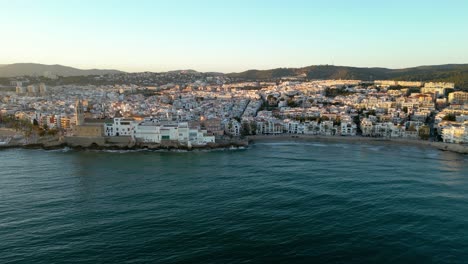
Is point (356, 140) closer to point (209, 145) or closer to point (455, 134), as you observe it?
point (455, 134)

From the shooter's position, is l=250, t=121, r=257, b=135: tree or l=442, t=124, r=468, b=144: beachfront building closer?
l=442, t=124, r=468, b=144: beachfront building

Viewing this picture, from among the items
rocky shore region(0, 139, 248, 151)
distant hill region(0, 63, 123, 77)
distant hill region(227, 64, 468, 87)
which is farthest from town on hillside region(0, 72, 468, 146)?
distant hill region(0, 63, 123, 77)

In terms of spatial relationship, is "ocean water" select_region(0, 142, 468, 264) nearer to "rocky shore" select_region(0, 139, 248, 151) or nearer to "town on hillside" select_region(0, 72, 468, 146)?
"rocky shore" select_region(0, 139, 248, 151)

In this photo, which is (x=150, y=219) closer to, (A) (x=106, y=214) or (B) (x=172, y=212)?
(B) (x=172, y=212)

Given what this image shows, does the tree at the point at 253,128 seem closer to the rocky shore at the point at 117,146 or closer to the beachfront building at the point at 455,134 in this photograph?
the rocky shore at the point at 117,146

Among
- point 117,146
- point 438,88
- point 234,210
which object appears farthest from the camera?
point 438,88

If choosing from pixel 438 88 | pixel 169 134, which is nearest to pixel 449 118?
pixel 438 88

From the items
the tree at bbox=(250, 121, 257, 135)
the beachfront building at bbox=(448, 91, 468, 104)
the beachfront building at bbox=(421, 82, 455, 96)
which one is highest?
the beachfront building at bbox=(421, 82, 455, 96)

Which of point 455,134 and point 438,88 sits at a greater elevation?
point 438,88

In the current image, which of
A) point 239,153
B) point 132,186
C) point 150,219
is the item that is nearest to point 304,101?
point 239,153
